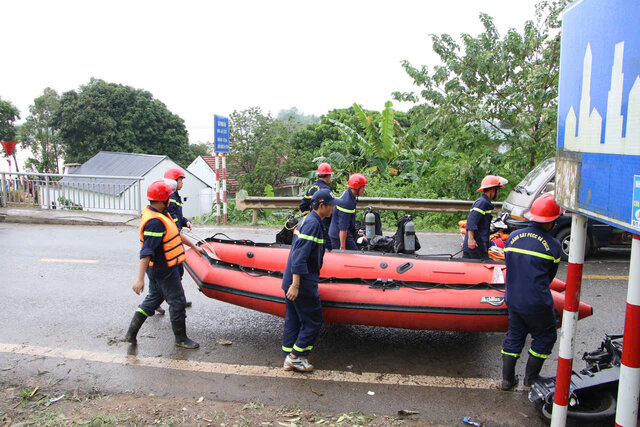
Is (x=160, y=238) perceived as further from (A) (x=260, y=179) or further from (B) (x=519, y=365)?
(A) (x=260, y=179)

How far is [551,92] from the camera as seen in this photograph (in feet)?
38.4

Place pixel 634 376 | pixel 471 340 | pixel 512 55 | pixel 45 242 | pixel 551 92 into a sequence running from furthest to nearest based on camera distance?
pixel 512 55, pixel 551 92, pixel 45 242, pixel 471 340, pixel 634 376

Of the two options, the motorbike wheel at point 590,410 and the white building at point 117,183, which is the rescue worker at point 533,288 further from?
the white building at point 117,183

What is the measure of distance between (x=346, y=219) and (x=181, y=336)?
2456 millimetres

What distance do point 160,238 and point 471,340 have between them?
3.39 meters

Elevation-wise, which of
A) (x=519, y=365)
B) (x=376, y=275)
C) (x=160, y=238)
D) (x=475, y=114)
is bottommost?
(x=519, y=365)

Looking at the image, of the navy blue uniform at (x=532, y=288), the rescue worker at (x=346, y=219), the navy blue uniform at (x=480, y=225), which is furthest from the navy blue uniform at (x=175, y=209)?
the navy blue uniform at (x=532, y=288)

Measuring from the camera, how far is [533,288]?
3.95m

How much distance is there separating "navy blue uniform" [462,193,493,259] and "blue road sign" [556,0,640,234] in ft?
10.0

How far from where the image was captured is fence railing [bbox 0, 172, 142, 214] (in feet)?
44.2

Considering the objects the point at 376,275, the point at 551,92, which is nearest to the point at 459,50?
the point at 551,92

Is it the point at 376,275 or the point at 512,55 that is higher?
the point at 512,55

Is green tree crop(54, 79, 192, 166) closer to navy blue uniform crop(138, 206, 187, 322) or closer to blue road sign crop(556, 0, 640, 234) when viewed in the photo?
navy blue uniform crop(138, 206, 187, 322)

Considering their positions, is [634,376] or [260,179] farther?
[260,179]
